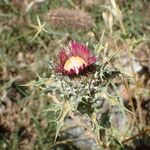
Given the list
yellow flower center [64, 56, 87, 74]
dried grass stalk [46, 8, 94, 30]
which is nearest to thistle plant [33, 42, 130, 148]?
yellow flower center [64, 56, 87, 74]

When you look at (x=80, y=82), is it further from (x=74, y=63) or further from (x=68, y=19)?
(x=68, y=19)

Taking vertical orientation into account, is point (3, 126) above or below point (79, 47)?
above

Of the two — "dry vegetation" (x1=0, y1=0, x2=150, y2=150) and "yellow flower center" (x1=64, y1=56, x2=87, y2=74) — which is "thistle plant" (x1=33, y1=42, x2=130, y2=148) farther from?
"dry vegetation" (x1=0, y1=0, x2=150, y2=150)

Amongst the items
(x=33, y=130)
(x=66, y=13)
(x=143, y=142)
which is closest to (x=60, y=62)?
(x=66, y=13)

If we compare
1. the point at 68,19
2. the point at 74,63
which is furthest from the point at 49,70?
the point at 74,63

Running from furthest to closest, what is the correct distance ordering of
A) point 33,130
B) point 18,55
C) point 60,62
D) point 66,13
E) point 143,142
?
point 18,55 < point 33,130 < point 143,142 < point 66,13 < point 60,62

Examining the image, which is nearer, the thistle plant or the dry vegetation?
the thistle plant

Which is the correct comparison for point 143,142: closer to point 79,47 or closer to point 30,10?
point 79,47
